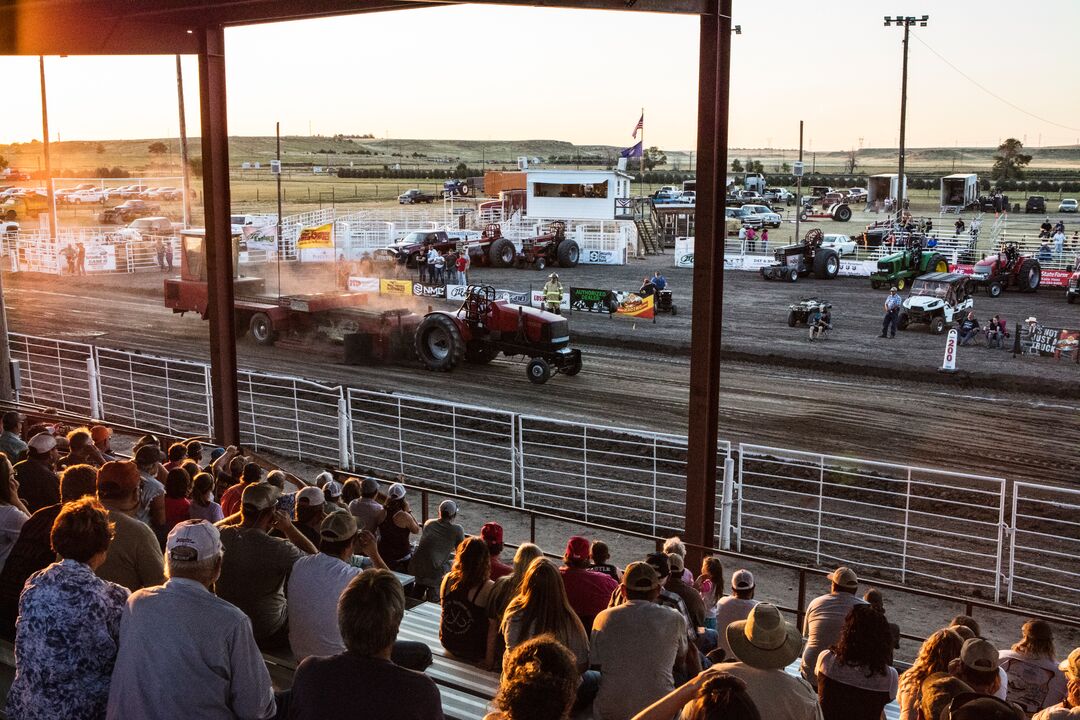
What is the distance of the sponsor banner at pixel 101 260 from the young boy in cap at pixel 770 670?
40127 millimetres

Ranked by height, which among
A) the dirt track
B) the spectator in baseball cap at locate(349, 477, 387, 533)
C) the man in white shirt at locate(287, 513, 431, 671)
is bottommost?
the dirt track

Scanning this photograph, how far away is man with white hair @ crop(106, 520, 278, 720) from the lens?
9.50ft

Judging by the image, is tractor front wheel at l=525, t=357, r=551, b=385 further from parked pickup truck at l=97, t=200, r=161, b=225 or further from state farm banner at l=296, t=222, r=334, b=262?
parked pickup truck at l=97, t=200, r=161, b=225

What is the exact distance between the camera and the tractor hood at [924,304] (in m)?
25.4

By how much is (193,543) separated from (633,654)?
1626 millimetres

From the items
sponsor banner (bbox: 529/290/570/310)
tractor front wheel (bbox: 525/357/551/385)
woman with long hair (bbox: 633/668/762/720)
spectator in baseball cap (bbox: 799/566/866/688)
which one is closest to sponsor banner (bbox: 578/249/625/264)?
sponsor banner (bbox: 529/290/570/310)

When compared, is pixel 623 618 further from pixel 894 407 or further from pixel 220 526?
pixel 894 407

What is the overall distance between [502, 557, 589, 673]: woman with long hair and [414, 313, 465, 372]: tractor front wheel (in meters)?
16.5

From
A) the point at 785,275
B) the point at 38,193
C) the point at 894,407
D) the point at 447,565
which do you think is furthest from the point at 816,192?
the point at 447,565

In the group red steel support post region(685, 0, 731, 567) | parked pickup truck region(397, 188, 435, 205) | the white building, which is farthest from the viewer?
parked pickup truck region(397, 188, 435, 205)

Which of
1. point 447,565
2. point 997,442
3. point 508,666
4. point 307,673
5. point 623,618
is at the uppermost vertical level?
point 508,666

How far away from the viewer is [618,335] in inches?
1000

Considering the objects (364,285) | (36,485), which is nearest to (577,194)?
(364,285)

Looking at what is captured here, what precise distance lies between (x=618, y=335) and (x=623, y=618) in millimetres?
21693
